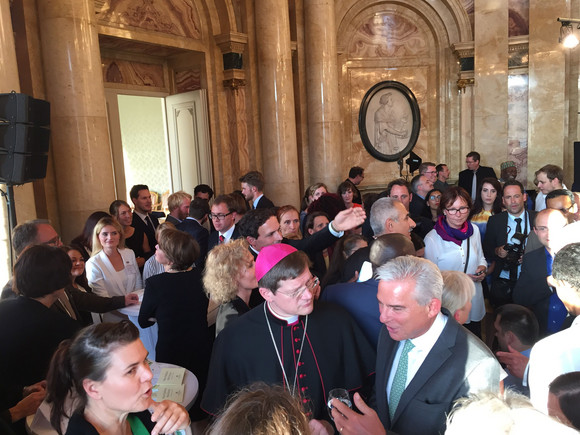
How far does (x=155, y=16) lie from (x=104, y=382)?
7912 millimetres

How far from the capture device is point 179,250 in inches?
143

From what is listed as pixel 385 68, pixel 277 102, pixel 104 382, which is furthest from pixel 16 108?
pixel 385 68

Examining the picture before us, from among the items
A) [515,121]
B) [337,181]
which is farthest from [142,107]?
[515,121]

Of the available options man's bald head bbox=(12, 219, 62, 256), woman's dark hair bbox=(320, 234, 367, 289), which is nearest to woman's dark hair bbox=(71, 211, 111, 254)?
man's bald head bbox=(12, 219, 62, 256)

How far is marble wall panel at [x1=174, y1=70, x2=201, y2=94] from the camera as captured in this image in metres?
9.62

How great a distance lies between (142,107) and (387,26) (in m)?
6.50

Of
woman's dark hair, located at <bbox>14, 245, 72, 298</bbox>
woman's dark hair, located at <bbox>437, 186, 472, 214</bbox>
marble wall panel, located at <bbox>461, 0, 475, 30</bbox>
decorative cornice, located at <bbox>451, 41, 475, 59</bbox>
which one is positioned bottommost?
woman's dark hair, located at <bbox>14, 245, 72, 298</bbox>

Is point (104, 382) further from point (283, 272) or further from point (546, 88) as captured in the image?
point (546, 88)

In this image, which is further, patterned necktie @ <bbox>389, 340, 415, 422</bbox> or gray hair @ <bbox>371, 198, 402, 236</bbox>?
gray hair @ <bbox>371, 198, 402, 236</bbox>

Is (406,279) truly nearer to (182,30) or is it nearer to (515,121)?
(182,30)

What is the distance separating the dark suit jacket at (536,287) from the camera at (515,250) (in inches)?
26.3

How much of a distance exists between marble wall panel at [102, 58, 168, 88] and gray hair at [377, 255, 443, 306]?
754 cm

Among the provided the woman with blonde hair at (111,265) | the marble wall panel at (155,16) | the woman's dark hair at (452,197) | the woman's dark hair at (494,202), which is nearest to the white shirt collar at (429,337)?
the woman's dark hair at (452,197)

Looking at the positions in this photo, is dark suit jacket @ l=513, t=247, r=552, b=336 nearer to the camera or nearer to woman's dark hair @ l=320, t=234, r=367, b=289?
the camera
